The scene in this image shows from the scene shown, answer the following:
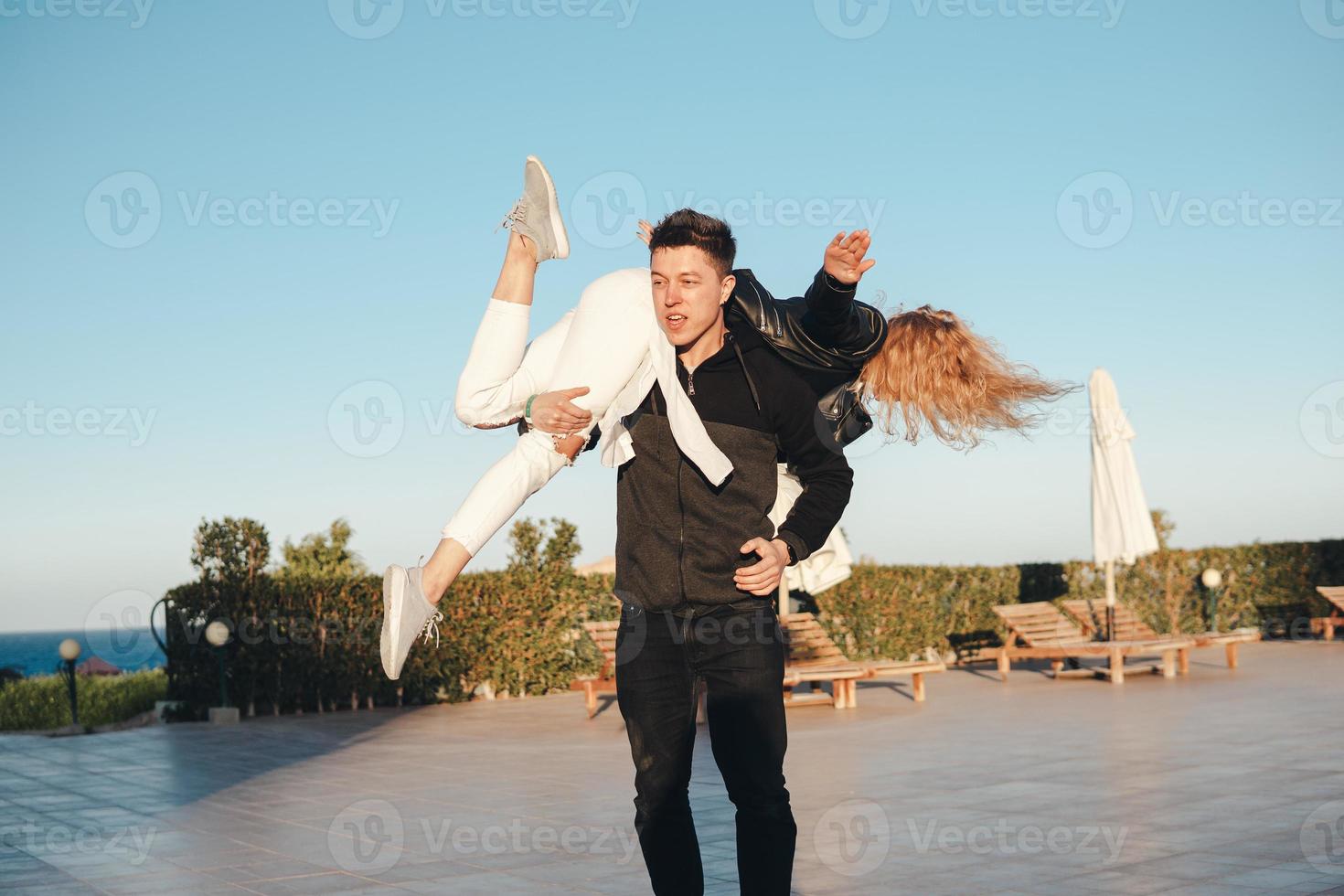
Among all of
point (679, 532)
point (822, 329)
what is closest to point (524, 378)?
point (679, 532)

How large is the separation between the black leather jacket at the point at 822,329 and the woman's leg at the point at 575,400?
31 centimetres

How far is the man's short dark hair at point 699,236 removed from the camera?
3.41 m

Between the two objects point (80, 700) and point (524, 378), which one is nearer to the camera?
point (524, 378)

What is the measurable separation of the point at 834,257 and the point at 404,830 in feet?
14.7

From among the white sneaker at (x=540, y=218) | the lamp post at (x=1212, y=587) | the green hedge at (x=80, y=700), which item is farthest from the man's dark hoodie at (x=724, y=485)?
the lamp post at (x=1212, y=587)

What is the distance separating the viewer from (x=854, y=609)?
55.3 feet

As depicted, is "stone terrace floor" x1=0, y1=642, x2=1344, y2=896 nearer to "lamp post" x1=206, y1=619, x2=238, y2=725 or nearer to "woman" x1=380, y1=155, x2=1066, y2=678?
"lamp post" x1=206, y1=619, x2=238, y2=725

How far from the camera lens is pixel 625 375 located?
3.46 metres

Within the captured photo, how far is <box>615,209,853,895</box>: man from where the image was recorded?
340cm

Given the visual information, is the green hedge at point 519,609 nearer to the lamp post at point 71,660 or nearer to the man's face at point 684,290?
the lamp post at point 71,660

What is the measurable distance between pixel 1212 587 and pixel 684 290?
1776cm

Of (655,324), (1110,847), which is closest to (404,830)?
(1110,847)

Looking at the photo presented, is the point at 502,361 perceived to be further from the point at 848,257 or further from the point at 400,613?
the point at 848,257

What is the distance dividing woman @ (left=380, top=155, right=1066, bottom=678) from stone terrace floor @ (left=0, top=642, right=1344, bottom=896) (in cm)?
208
